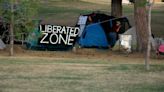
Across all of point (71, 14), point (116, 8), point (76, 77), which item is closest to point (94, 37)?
point (116, 8)

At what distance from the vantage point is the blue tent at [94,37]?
23.0 m

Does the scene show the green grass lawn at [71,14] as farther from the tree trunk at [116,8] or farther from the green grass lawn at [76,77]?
the green grass lawn at [76,77]

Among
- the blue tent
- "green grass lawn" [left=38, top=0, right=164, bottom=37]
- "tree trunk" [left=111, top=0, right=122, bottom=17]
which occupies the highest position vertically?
"tree trunk" [left=111, top=0, right=122, bottom=17]

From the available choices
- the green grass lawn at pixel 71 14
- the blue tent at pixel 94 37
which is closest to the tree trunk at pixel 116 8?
the green grass lawn at pixel 71 14

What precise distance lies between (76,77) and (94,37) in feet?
32.3

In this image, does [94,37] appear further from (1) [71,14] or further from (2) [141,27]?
(1) [71,14]

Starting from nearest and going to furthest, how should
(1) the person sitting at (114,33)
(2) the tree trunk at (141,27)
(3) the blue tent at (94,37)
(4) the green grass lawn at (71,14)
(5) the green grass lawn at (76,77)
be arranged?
(5) the green grass lawn at (76,77) → (2) the tree trunk at (141,27) → (3) the blue tent at (94,37) → (1) the person sitting at (114,33) → (4) the green grass lawn at (71,14)

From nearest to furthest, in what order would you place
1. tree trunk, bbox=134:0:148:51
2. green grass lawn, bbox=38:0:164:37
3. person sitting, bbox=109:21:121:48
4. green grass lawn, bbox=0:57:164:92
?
green grass lawn, bbox=0:57:164:92 → tree trunk, bbox=134:0:148:51 → person sitting, bbox=109:21:121:48 → green grass lawn, bbox=38:0:164:37

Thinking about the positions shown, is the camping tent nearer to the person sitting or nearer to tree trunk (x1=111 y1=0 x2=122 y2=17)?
the person sitting

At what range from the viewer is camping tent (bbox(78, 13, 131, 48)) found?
23031 millimetres

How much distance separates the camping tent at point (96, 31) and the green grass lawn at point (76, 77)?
6.06 m

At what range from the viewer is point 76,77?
44.2 feet

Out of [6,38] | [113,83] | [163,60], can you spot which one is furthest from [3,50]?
[113,83]

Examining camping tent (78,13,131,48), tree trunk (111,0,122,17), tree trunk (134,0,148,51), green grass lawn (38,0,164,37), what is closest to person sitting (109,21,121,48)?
camping tent (78,13,131,48)
